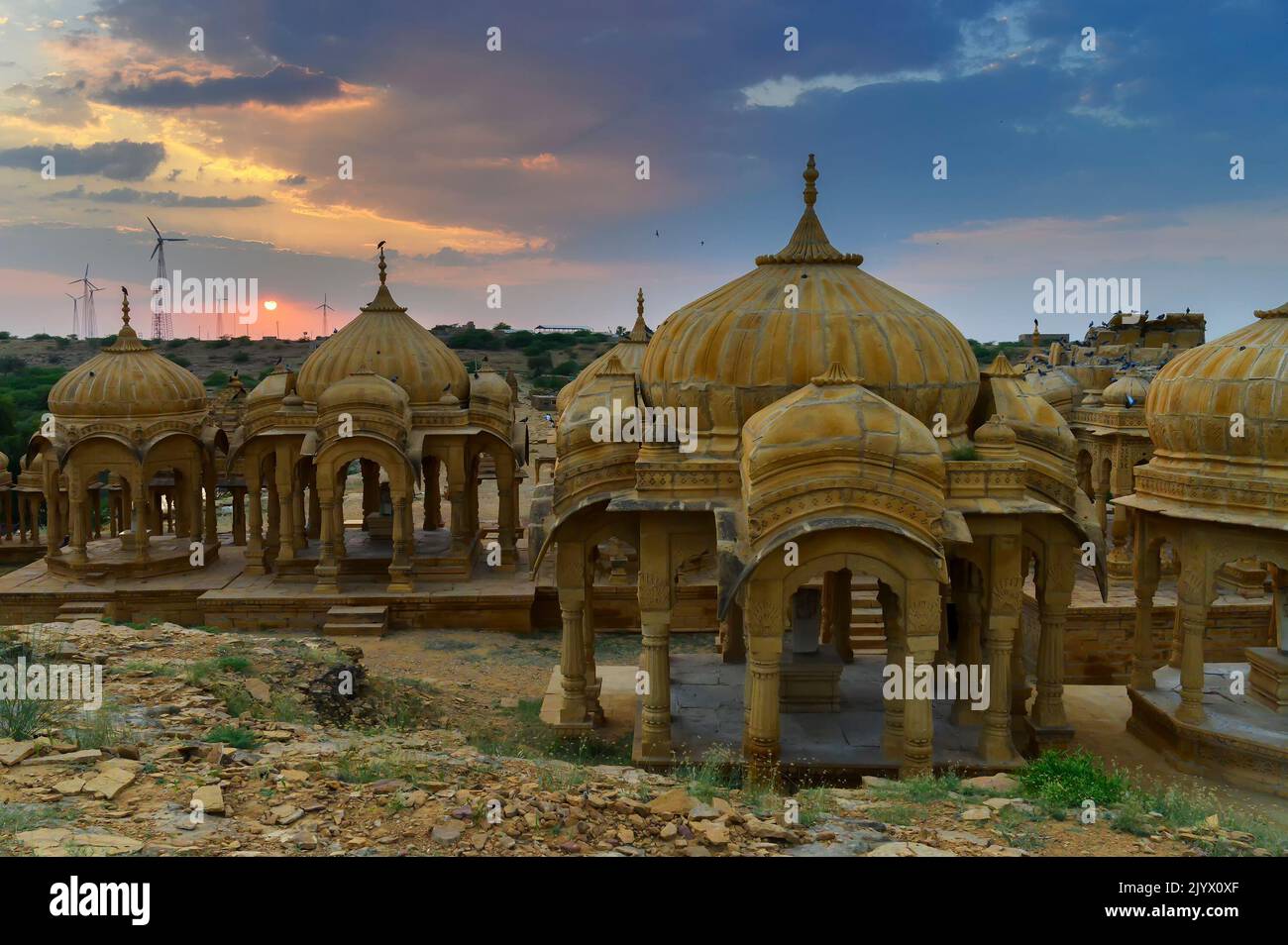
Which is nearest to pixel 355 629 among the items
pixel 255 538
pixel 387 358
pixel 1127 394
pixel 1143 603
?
pixel 255 538

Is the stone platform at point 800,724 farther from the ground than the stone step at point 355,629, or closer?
closer

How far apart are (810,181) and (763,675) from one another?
7.30 metres

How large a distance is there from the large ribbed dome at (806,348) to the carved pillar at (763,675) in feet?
8.66

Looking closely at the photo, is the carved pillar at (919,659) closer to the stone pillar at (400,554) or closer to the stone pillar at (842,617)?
the stone pillar at (842,617)

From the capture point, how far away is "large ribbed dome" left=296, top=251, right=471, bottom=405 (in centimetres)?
2467

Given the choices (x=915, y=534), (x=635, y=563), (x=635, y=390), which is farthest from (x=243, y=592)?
(x=915, y=534)

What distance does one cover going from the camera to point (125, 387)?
2453 cm

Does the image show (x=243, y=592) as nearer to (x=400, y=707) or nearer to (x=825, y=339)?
(x=400, y=707)

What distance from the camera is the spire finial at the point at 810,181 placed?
16.2 meters

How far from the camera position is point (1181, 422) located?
15.2m

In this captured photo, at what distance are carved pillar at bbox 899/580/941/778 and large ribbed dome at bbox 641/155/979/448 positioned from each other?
9.70 ft

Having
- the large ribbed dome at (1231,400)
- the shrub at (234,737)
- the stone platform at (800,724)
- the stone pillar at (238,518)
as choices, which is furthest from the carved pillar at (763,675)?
the stone pillar at (238,518)
